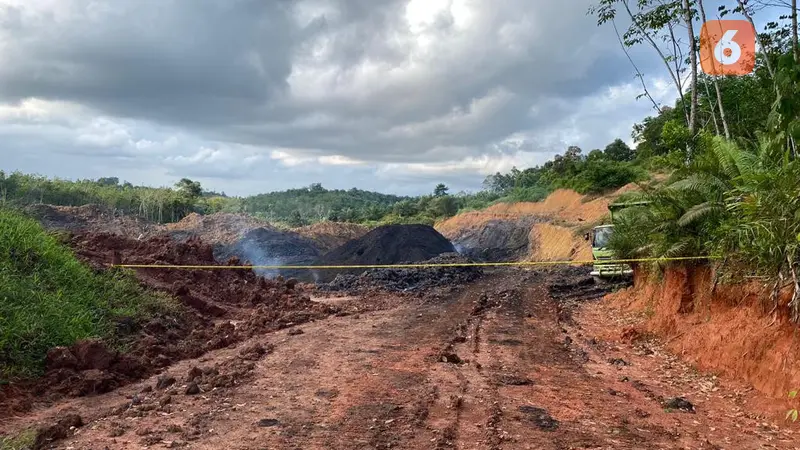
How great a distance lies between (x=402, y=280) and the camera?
22.7 metres

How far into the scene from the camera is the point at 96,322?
9523 millimetres

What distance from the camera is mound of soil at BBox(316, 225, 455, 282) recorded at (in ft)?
94.1

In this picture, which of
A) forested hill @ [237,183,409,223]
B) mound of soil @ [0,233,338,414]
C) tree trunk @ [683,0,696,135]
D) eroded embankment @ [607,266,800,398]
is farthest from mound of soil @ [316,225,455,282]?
forested hill @ [237,183,409,223]

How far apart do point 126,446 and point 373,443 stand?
87.8 inches

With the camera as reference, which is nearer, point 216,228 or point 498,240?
point 216,228

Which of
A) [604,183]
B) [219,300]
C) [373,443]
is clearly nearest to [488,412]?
[373,443]

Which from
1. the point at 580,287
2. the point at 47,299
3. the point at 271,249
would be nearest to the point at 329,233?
the point at 271,249

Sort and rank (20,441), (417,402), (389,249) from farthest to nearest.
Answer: (389,249) → (417,402) → (20,441)

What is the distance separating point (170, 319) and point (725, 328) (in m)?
9.57

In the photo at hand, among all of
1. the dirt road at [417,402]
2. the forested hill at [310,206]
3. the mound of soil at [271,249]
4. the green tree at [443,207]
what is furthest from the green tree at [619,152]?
the dirt road at [417,402]

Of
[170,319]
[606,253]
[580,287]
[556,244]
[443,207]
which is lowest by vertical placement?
[170,319]

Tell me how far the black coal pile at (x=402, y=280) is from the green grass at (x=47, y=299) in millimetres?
10438

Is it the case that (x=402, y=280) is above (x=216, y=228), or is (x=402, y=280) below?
below

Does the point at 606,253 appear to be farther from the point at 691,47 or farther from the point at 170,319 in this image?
the point at 170,319
